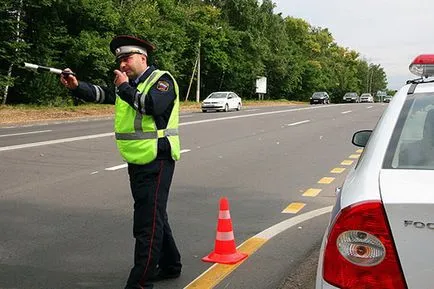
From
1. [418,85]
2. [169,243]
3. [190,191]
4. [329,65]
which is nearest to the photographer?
[418,85]

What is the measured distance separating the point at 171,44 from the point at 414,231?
122ft

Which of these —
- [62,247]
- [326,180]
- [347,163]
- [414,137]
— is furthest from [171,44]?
[414,137]

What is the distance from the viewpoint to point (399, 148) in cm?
251

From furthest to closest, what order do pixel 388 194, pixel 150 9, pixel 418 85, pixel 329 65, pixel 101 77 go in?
pixel 329 65
pixel 150 9
pixel 101 77
pixel 418 85
pixel 388 194

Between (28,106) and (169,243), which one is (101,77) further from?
(169,243)

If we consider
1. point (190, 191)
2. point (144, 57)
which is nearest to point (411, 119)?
point (144, 57)

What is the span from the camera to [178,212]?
22.1ft

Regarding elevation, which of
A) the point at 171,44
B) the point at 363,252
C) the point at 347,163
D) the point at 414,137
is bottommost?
the point at 347,163

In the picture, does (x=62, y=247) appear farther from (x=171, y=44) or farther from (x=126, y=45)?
(x=171, y=44)

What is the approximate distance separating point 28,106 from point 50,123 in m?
5.60

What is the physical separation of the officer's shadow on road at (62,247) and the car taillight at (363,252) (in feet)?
8.31

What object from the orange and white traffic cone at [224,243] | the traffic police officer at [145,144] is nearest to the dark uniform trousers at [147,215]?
the traffic police officer at [145,144]

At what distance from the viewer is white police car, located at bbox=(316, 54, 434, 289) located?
77.2 inches

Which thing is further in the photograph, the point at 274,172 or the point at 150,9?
the point at 150,9
